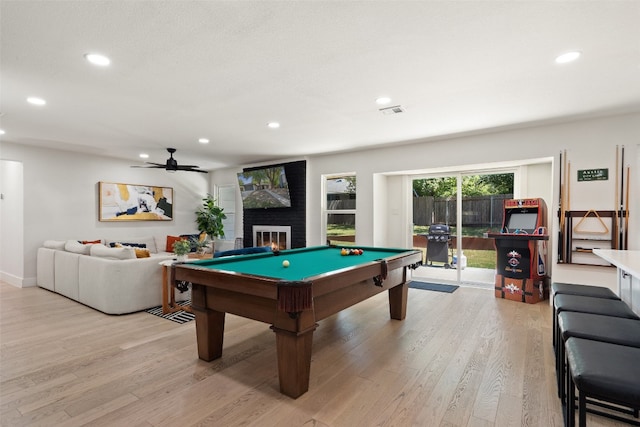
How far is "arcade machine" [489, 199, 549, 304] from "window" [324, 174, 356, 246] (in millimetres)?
2597

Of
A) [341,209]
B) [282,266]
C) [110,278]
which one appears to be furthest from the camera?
[341,209]

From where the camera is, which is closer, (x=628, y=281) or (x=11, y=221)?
(x=628, y=281)

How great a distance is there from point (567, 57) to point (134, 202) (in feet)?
25.0

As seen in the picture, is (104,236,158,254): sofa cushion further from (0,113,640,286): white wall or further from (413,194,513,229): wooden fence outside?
(413,194,513,229): wooden fence outside

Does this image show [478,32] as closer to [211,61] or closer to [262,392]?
[211,61]

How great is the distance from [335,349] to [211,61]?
2711mm

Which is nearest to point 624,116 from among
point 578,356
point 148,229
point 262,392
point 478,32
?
point 478,32

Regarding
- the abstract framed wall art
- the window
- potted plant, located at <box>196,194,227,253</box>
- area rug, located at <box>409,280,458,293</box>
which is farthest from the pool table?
potted plant, located at <box>196,194,227,253</box>

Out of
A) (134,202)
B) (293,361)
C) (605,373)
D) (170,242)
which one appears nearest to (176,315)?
(293,361)

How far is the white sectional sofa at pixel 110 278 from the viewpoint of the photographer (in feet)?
12.8

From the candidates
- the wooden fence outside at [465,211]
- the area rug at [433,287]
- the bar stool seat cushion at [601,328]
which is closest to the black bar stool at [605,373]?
the bar stool seat cushion at [601,328]

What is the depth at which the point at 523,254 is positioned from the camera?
15.0 ft

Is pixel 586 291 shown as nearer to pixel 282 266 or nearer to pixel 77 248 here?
pixel 282 266

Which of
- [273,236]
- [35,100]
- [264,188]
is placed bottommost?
[273,236]
